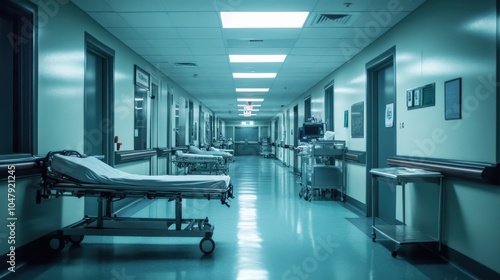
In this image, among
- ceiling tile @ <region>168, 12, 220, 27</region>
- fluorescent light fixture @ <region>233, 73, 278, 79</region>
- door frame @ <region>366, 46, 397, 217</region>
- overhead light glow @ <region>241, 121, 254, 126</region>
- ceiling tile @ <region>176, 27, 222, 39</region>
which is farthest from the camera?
overhead light glow @ <region>241, 121, 254, 126</region>

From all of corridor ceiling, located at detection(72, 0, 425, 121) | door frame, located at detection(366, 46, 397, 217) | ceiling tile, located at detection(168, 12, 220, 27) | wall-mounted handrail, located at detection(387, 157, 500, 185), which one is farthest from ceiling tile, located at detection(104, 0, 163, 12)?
wall-mounted handrail, located at detection(387, 157, 500, 185)

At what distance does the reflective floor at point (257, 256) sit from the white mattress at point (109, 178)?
0.73 metres

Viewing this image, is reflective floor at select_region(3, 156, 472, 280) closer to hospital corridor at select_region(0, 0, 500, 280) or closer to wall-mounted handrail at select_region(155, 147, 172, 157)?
hospital corridor at select_region(0, 0, 500, 280)

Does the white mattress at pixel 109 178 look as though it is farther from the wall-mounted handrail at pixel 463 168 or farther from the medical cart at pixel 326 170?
the medical cart at pixel 326 170

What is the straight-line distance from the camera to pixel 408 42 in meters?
4.07

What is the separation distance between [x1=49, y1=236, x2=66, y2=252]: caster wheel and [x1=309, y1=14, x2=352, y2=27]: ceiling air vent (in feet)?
12.6

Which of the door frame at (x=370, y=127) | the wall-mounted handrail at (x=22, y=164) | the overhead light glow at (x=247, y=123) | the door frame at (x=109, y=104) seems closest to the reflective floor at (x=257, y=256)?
the door frame at (x=370, y=127)

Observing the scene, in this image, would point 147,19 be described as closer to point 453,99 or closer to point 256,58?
point 256,58

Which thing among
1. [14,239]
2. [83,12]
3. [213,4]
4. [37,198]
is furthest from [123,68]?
[14,239]

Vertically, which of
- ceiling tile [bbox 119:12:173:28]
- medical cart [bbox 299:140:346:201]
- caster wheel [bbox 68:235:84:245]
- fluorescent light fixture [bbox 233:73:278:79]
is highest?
ceiling tile [bbox 119:12:173:28]

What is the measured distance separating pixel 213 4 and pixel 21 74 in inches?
82.2

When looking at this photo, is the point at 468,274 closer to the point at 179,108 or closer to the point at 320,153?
the point at 320,153

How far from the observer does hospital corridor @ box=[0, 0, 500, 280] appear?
2906 millimetres

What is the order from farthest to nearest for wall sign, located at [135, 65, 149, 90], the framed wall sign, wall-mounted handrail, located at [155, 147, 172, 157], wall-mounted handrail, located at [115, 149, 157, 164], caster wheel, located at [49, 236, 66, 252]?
wall-mounted handrail, located at [155, 147, 172, 157], wall sign, located at [135, 65, 149, 90], wall-mounted handrail, located at [115, 149, 157, 164], caster wheel, located at [49, 236, 66, 252], the framed wall sign
